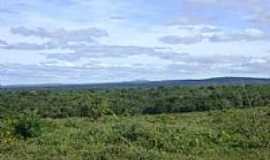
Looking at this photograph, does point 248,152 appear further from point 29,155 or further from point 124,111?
point 124,111

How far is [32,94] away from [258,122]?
36.0 m

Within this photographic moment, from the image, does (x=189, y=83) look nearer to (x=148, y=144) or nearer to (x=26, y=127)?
(x=26, y=127)

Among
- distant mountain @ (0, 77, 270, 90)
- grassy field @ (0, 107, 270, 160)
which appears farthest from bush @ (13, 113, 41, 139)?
distant mountain @ (0, 77, 270, 90)

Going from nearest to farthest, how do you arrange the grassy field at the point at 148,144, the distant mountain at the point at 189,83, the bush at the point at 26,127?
the grassy field at the point at 148,144
the bush at the point at 26,127
the distant mountain at the point at 189,83

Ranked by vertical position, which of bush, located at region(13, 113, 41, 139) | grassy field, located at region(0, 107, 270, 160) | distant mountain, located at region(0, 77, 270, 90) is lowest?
grassy field, located at region(0, 107, 270, 160)

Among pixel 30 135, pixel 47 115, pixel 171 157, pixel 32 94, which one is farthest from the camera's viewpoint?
pixel 32 94

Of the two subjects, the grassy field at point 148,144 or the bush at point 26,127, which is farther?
the bush at point 26,127

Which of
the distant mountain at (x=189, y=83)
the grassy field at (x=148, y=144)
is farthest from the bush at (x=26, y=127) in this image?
the distant mountain at (x=189, y=83)

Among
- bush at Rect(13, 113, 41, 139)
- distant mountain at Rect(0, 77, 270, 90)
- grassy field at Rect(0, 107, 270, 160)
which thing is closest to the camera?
grassy field at Rect(0, 107, 270, 160)

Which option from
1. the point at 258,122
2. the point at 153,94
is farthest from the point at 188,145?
the point at 153,94

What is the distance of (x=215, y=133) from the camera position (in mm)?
18000

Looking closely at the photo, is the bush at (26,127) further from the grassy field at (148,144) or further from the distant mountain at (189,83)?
the distant mountain at (189,83)

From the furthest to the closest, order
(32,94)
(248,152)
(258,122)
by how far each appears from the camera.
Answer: (32,94), (258,122), (248,152)

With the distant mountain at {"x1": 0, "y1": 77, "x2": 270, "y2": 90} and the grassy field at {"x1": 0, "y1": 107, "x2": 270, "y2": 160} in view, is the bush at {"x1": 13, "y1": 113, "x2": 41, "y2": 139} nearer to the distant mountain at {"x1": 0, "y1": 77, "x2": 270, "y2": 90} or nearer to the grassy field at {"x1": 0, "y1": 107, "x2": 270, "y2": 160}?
the grassy field at {"x1": 0, "y1": 107, "x2": 270, "y2": 160}
